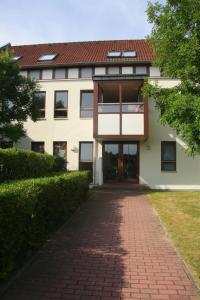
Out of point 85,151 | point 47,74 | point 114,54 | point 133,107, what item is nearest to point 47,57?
point 47,74

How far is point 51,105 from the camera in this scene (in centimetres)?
2367

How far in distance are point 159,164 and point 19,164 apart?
1301 cm

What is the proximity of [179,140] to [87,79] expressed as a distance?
7127mm

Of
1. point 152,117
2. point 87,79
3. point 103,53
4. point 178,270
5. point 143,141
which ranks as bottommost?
point 178,270

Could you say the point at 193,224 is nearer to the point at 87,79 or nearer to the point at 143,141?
the point at 143,141

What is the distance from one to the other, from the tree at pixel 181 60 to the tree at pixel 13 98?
23.5ft

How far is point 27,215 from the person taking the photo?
6.34 metres

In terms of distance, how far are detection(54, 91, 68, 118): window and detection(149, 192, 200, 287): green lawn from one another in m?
9.07

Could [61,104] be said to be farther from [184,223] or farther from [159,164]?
[184,223]

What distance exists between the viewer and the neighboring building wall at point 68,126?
2297cm

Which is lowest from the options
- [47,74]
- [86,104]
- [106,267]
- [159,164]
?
[106,267]

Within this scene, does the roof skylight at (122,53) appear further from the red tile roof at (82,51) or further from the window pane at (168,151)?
the window pane at (168,151)

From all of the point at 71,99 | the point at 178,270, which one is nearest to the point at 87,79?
the point at 71,99

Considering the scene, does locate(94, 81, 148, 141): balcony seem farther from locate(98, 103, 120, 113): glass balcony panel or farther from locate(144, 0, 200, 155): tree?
locate(144, 0, 200, 155): tree
